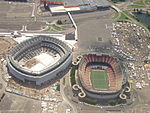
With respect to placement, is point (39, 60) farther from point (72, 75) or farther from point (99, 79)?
point (99, 79)

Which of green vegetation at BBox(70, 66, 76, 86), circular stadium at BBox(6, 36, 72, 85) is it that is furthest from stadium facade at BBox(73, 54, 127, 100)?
circular stadium at BBox(6, 36, 72, 85)

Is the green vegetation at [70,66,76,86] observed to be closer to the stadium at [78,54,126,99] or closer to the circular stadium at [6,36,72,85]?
the circular stadium at [6,36,72,85]

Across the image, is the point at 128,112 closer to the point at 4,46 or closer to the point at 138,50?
the point at 138,50

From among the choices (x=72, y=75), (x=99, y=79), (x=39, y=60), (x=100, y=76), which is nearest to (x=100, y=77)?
(x=100, y=76)

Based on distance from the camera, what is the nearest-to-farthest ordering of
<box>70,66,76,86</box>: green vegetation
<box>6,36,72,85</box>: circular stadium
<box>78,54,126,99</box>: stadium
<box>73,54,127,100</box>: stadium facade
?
<box>78,54,126,99</box>: stadium
<box>73,54,127,100</box>: stadium facade
<box>6,36,72,85</box>: circular stadium
<box>70,66,76,86</box>: green vegetation

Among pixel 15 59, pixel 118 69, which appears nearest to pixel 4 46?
pixel 15 59

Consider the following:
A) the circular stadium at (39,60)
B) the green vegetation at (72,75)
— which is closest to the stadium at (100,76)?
the green vegetation at (72,75)

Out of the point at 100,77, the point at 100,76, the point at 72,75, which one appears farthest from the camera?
the point at 100,76
